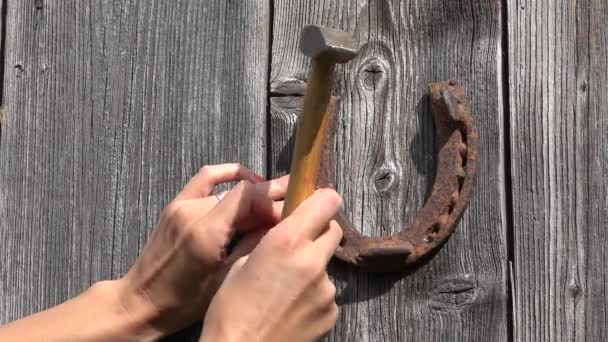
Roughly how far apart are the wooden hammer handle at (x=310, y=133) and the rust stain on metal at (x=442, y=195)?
20 cm

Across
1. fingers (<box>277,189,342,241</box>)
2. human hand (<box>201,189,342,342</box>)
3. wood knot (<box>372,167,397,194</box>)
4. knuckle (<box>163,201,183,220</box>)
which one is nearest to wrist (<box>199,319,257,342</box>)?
human hand (<box>201,189,342,342</box>)

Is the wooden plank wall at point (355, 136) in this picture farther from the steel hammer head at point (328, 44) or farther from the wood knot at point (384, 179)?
the steel hammer head at point (328, 44)

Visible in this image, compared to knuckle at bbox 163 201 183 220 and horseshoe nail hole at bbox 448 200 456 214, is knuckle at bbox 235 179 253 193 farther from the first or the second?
horseshoe nail hole at bbox 448 200 456 214

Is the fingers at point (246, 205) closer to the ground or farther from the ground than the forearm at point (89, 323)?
farther from the ground

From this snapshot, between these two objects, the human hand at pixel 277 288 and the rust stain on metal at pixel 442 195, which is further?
the rust stain on metal at pixel 442 195

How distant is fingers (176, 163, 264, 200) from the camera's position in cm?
115

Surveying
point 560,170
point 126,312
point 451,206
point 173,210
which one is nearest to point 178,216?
point 173,210

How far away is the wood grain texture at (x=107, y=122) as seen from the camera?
1.25 m

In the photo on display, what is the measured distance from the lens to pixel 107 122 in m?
1.31

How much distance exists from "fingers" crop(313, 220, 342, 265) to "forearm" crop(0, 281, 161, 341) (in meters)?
0.32

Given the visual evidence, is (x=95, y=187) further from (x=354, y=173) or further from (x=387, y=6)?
(x=387, y=6)

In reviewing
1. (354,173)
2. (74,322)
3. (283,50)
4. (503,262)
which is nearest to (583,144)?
(503,262)

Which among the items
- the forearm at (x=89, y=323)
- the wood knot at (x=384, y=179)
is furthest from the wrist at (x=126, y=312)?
the wood knot at (x=384, y=179)

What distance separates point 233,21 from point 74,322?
0.50m
